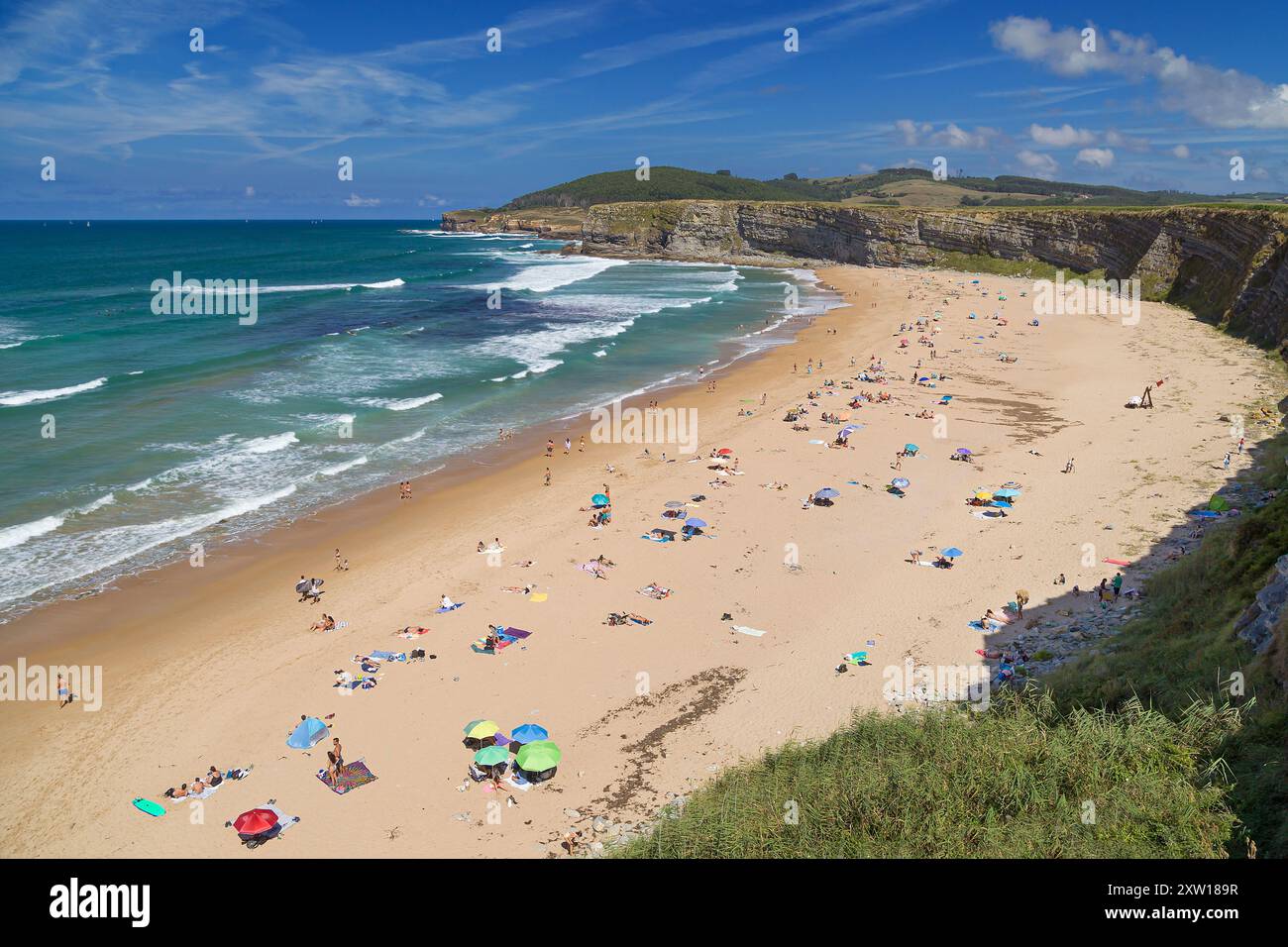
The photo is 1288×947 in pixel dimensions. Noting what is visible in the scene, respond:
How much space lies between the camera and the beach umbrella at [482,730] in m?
15.1

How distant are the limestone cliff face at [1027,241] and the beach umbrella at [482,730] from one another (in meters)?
45.0

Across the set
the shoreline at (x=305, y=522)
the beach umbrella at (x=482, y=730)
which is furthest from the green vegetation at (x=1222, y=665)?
Result: the shoreline at (x=305, y=522)

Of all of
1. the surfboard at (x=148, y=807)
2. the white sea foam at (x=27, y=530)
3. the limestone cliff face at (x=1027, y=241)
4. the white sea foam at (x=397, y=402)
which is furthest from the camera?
the limestone cliff face at (x=1027, y=241)

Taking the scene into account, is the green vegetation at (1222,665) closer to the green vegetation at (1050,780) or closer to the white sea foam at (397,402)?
the green vegetation at (1050,780)

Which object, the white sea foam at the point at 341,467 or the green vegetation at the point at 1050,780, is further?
the white sea foam at the point at 341,467

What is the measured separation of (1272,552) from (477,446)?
2679 centimetres

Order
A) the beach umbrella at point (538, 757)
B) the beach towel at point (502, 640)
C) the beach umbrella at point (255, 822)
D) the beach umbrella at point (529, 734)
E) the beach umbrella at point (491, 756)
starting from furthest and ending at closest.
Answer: the beach towel at point (502, 640) → the beach umbrella at point (529, 734) → the beach umbrella at point (491, 756) → the beach umbrella at point (538, 757) → the beach umbrella at point (255, 822)

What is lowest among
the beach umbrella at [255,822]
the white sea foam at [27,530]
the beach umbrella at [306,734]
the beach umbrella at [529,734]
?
the beach umbrella at [255,822]

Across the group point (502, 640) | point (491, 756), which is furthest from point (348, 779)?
point (502, 640)

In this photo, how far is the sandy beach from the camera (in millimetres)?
13977

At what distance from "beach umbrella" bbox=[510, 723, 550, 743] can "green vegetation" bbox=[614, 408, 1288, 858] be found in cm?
394

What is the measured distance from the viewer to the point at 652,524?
25469 millimetres
